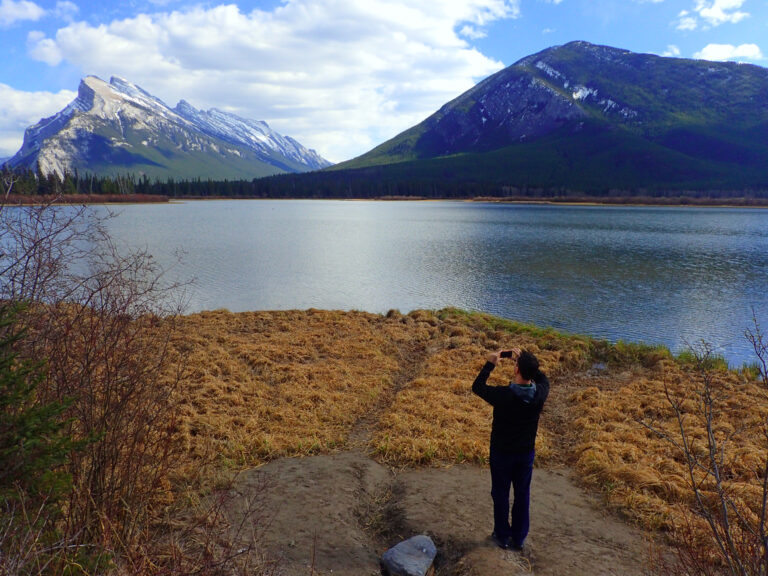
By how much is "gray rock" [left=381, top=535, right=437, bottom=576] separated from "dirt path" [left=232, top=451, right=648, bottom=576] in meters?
0.21

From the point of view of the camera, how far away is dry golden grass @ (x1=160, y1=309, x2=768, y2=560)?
30.2 ft

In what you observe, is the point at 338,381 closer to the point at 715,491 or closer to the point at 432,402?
the point at 432,402

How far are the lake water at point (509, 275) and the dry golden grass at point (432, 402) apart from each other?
12.9 ft

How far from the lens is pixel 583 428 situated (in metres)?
11.2

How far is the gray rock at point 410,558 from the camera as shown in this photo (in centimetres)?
609

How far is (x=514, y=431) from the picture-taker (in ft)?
20.4

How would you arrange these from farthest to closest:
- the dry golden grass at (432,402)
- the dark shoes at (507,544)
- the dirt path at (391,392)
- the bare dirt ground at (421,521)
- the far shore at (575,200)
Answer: the far shore at (575,200)
the dirt path at (391,392)
the dry golden grass at (432,402)
the dark shoes at (507,544)
the bare dirt ground at (421,521)

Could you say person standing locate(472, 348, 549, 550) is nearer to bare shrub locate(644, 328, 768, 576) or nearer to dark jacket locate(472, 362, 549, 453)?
dark jacket locate(472, 362, 549, 453)

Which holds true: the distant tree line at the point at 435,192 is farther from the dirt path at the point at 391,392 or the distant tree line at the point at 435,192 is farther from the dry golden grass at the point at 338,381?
the dirt path at the point at 391,392

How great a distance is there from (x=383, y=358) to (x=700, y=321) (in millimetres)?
19128

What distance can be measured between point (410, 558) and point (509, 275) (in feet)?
106

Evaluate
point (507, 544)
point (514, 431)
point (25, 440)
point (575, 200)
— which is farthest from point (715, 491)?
point (575, 200)

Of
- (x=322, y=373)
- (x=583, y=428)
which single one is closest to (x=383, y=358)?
(x=322, y=373)

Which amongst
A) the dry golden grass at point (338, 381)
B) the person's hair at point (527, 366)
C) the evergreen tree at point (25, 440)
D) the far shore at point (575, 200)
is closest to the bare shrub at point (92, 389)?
the evergreen tree at point (25, 440)
